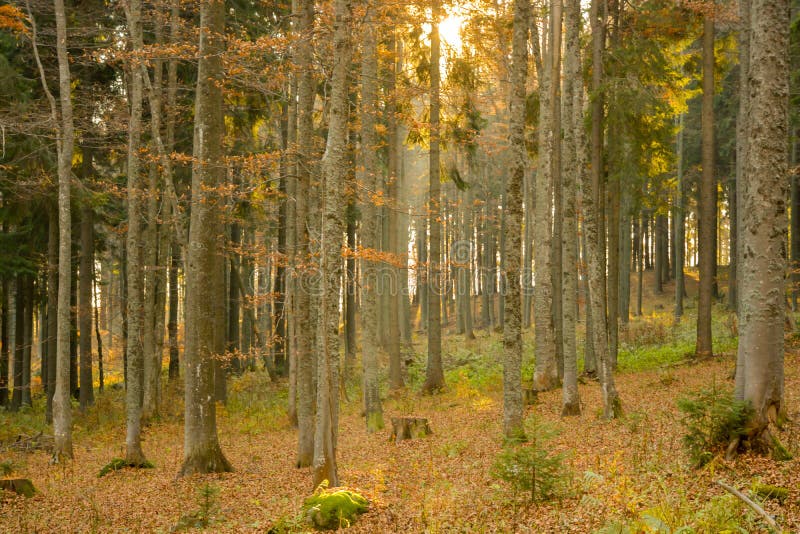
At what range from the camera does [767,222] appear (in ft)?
21.8

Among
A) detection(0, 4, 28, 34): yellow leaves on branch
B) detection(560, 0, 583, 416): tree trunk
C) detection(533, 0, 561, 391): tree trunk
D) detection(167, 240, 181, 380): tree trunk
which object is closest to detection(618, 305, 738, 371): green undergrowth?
detection(533, 0, 561, 391): tree trunk

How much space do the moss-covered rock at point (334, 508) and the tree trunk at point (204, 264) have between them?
150 inches

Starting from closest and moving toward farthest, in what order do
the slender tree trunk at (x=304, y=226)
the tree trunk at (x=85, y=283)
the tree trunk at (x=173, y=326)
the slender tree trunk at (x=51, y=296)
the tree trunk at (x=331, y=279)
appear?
the tree trunk at (x=331, y=279) → the slender tree trunk at (x=304, y=226) → the slender tree trunk at (x=51, y=296) → the tree trunk at (x=85, y=283) → the tree trunk at (x=173, y=326)

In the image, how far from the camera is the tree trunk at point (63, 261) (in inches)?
523

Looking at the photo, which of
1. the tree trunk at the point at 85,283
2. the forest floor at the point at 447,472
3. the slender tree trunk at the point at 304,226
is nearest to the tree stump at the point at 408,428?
the forest floor at the point at 447,472

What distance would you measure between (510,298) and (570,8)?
5585 millimetres

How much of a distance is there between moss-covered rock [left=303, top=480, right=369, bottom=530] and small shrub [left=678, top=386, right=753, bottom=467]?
3910 mm

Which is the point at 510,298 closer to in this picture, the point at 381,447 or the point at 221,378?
the point at 381,447

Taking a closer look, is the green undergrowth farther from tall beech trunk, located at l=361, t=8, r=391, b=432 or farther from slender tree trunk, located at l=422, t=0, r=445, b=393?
tall beech trunk, located at l=361, t=8, r=391, b=432

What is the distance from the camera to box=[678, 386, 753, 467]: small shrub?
663 centimetres

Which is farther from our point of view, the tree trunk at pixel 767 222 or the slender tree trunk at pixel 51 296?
the slender tree trunk at pixel 51 296

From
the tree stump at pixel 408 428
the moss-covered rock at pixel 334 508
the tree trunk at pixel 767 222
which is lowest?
the tree stump at pixel 408 428

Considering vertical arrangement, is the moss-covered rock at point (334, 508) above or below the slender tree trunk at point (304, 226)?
below

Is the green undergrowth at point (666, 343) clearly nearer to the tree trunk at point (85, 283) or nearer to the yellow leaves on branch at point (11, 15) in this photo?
the tree trunk at point (85, 283)
